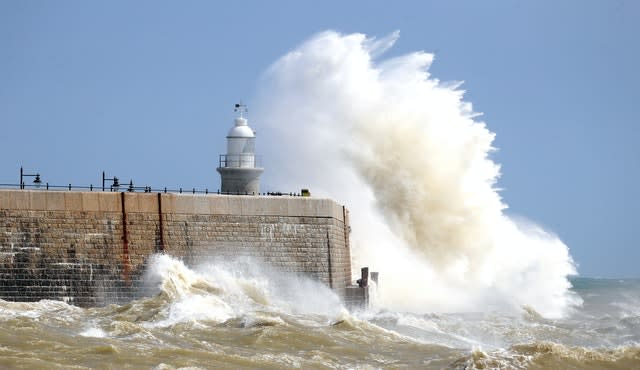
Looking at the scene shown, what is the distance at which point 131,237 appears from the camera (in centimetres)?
1977

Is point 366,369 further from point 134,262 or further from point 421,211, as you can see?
point 421,211

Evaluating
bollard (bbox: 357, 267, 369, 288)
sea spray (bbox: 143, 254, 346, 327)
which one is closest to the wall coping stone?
sea spray (bbox: 143, 254, 346, 327)

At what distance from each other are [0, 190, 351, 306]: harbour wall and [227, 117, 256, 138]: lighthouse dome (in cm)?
390

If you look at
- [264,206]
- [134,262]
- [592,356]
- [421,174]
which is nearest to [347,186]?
[421,174]

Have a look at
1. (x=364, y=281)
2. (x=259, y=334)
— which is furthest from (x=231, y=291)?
(x=259, y=334)

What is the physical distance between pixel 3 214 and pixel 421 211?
13.3 metres

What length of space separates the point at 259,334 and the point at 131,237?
5414mm

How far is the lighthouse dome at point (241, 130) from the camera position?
2525cm

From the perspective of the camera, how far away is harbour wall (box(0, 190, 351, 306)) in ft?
61.9

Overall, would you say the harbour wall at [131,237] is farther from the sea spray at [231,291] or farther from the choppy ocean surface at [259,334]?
the choppy ocean surface at [259,334]

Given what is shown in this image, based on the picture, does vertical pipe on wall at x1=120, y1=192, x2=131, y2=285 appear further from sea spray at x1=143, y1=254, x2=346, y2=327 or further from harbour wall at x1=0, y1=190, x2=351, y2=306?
sea spray at x1=143, y1=254, x2=346, y2=327

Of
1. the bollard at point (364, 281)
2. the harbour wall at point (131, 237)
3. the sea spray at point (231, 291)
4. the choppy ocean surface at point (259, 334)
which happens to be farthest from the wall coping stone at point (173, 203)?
the bollard at point (364, 281)

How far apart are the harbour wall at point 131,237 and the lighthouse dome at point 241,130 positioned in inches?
153

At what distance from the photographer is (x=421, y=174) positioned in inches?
1180
